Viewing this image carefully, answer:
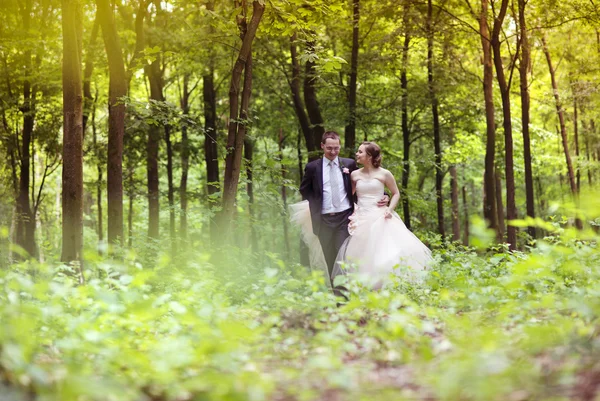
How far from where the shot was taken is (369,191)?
361 inches

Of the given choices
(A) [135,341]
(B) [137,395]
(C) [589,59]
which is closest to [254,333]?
(B) [137,395]

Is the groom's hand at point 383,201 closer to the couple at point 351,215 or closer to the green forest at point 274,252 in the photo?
the couple at point 351,215

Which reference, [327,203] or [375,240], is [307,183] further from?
[375,240]

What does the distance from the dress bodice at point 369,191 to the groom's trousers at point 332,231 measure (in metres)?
0.51

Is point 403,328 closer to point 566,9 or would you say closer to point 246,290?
point 246,290

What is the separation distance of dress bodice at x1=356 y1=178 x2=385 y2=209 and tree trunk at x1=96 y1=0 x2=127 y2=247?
435 centimetres

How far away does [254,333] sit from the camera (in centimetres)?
348

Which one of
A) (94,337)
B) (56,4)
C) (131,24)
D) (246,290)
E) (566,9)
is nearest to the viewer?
(94,337)

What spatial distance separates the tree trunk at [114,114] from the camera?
34.4 ft

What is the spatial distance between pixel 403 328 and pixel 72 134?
26.0 ft

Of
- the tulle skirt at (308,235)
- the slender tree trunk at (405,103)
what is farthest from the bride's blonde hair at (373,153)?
the slender tree trunk at (405,103)

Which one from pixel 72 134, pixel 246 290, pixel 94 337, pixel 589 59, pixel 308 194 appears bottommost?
pixel 246 290

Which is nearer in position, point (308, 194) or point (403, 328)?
point (403, 328)

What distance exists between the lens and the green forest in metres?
3.27
